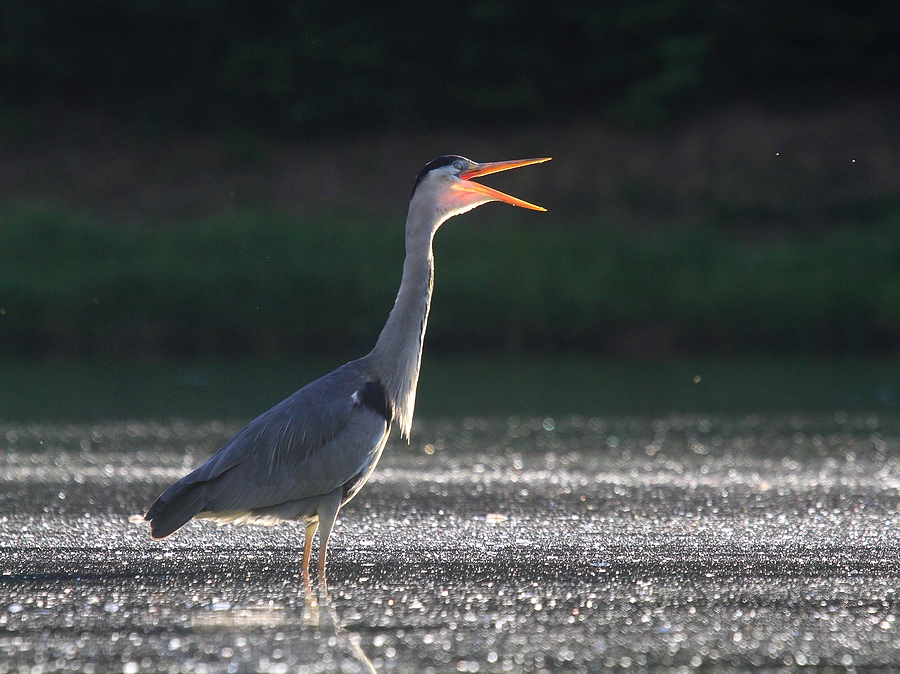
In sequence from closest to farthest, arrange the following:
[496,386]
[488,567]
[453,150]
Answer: [488,567] → [496,386] → [453,150]

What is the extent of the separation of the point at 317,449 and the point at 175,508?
632mm

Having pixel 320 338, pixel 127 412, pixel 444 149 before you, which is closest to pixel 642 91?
pixel 444 149

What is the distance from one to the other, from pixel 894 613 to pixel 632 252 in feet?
44.6

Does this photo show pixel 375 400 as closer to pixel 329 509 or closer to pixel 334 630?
pixel 329 509

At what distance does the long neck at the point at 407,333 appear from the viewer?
19.3ft

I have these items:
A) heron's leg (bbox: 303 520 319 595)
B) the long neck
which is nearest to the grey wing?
heron's leg (bbox: 303 520 319 595)

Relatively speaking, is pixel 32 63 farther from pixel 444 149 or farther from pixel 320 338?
pixel 320 338

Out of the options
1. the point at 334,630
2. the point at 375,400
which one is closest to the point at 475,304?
the point at 375,400

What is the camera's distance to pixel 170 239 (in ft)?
60.9

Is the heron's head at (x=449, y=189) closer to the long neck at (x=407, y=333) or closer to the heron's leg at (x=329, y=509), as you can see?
the long neck at (x=407, y=333)

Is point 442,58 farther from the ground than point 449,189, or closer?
farther from the ground

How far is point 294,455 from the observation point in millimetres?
5438

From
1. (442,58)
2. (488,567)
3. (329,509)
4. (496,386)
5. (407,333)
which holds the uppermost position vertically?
(442,58)

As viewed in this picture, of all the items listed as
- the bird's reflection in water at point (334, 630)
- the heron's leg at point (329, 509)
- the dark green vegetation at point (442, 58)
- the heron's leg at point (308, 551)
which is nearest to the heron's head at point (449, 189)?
the heron's leg at point (329, 509)
